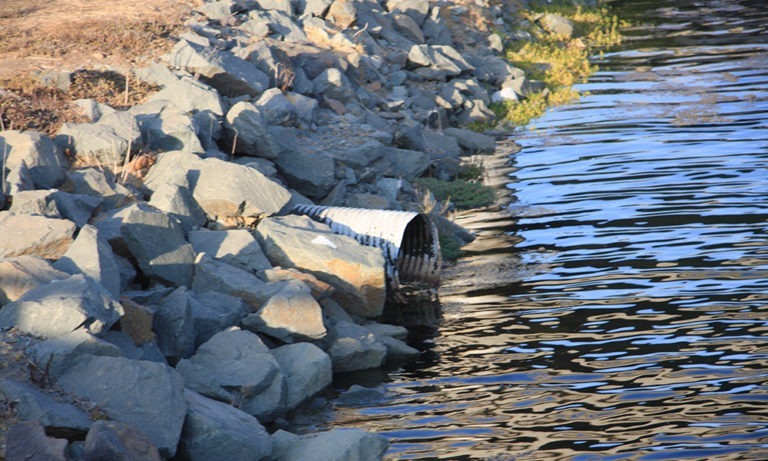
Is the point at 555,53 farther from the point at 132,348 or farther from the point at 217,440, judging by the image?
the point at 217,440

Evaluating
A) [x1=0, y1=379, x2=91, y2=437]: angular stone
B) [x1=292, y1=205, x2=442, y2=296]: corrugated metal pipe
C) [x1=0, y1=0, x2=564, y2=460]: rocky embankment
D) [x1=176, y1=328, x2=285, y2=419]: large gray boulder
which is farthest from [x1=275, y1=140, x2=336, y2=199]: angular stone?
[x1=0, y1=379, x2=91, y2=437]: angular stone

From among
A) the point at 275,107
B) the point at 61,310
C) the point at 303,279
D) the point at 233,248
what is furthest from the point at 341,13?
the point at 61,310

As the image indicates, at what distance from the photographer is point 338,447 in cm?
614

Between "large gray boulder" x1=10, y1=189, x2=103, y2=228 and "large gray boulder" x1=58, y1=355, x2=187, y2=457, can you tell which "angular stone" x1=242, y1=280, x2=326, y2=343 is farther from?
"large gray boulder" x1=58, y1=355, x2=187, y2=457

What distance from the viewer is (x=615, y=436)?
661 cm

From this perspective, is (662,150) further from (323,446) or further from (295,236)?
(323,446)

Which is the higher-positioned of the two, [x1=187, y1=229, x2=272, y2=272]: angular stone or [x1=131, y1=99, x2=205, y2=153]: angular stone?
[x1=131, y1=99, x2=205, y2=153]: angular stone

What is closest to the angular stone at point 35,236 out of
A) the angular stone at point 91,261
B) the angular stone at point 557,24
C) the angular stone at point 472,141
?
the angular stone at point 91,261

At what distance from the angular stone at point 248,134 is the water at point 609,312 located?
104 inches

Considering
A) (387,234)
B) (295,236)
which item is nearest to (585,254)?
(387,234)

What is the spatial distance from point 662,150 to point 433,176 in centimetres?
356

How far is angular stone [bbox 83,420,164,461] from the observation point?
16.9 feet

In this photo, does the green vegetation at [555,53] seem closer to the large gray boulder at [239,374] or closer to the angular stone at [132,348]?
the large gray boulder at [239,374]

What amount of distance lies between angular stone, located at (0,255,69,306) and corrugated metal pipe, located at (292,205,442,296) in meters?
3.88
